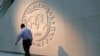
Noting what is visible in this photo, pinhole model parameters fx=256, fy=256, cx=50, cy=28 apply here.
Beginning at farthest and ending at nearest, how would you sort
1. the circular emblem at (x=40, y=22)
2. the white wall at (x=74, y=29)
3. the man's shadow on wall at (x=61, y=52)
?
the circular emblem at (x=40, y=22), the man's shadow on wall at (x=61, y=52), the white wall at (x=74, y=29)

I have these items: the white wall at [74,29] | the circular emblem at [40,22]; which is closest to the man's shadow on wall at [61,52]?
the white wall at [74,29]

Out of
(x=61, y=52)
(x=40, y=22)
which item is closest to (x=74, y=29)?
(x=61, y=52)

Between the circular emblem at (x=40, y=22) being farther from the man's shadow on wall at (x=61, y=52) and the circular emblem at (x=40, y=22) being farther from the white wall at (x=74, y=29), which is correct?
the man's shadow on wall at (x=61, y=52)

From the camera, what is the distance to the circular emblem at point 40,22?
511 inches

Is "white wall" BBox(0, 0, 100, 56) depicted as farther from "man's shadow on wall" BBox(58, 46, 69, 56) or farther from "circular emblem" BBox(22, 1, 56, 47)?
"circular emblem" BBox(22, 1, 56, 47)

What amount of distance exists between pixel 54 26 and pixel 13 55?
3.11 m

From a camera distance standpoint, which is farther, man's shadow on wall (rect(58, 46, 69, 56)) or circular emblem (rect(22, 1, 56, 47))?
circular emblem (rect(22, 1, 56, 47))

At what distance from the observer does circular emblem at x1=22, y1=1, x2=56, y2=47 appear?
42.6ft

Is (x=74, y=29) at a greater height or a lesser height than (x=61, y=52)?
greater

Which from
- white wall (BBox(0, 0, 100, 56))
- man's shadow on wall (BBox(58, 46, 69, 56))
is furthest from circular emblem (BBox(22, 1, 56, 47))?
man's shadow on wall (BBox(58, 46, 69, 56))

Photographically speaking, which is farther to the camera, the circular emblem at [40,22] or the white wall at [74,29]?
the circular emblem at [40,22]

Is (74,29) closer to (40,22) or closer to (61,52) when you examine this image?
(61,52)

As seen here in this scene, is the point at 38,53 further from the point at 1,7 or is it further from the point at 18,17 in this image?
the point at 1,7

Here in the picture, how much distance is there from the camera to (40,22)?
13523 mm
